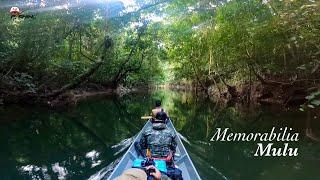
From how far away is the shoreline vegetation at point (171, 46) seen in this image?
19.6 metres

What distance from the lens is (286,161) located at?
10.6 metres

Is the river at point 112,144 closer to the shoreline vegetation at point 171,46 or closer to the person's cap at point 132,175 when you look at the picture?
the shoreline vegetation at point 171,46

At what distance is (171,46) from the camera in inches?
1318

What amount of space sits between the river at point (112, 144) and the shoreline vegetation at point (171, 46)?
1.97 m

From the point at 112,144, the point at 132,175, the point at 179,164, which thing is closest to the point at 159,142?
the point at 179,164

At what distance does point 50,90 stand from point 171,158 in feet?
60.4

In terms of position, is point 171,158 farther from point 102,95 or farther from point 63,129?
point 102,95

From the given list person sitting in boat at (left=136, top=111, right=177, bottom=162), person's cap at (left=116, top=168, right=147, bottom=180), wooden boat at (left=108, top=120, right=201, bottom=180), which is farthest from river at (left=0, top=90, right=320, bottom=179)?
person's cap at (left=116, top=168, right=147, bottom=180)

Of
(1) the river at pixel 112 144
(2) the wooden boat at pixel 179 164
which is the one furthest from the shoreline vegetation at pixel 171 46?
(2) the wooden boat at pixel 179 164

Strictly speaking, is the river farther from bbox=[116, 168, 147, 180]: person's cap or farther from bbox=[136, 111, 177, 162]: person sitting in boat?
bbox=[116, 168, 147, 180]: person's cap

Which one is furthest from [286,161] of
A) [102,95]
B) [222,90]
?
[102,95]

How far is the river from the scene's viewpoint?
9.39 m

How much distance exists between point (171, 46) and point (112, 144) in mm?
21556

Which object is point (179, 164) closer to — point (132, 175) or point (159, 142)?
point (159, 142)
